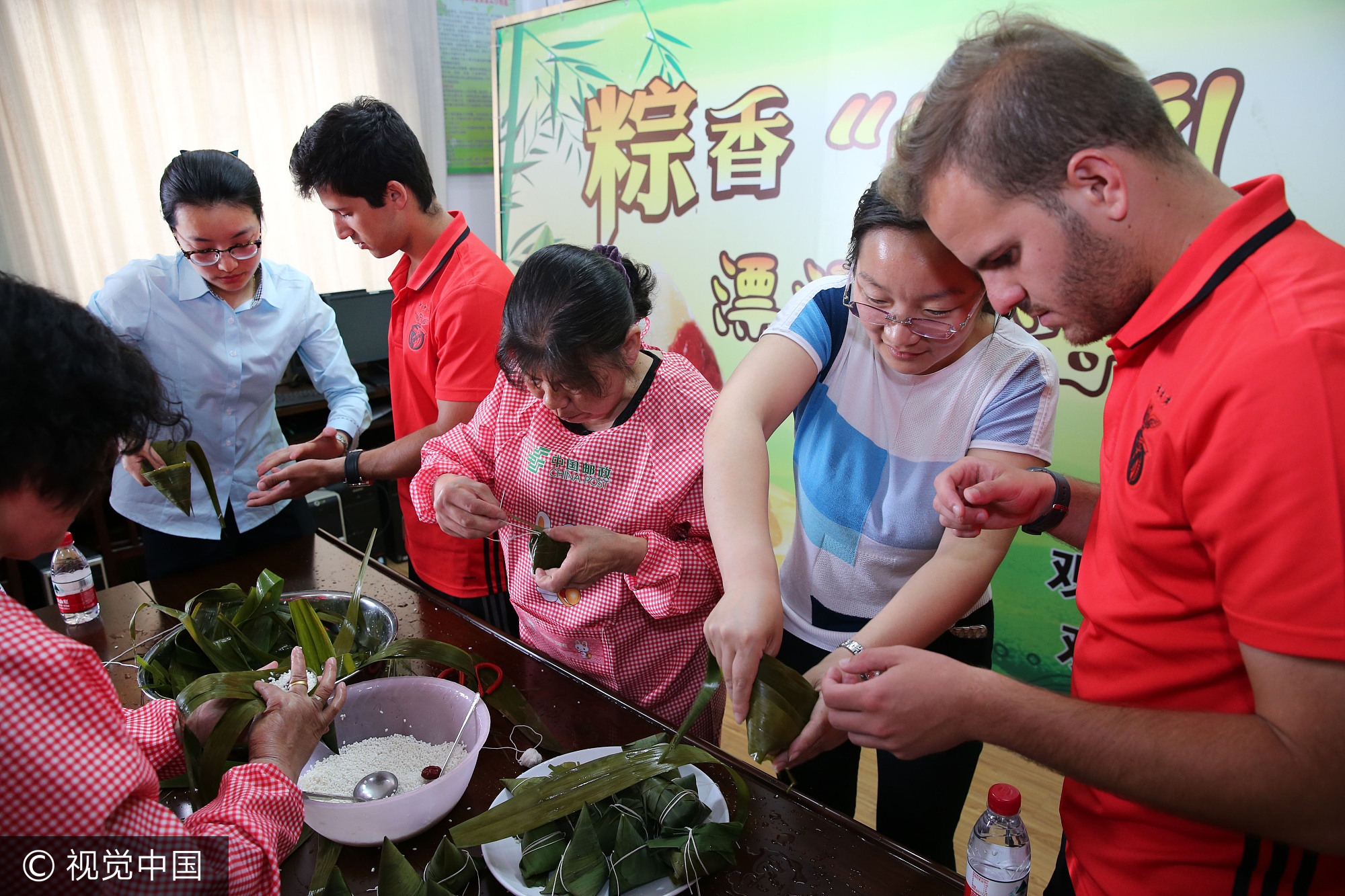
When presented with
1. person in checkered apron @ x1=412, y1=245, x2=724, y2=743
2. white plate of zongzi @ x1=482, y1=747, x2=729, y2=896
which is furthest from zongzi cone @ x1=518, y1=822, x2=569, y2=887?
person in checkered apron @ x1=412, y1=245, x2=724, y2=743

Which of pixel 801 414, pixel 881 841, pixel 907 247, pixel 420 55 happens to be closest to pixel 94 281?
pixel 420 55

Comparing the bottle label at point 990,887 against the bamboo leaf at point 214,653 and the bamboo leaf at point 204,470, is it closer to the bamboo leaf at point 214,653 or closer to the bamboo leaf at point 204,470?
the bamboo leaf at point 214,653

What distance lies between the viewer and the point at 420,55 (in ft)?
13.9

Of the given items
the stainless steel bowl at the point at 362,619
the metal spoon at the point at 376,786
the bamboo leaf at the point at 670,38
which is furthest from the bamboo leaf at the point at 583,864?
the bamboo leaf at the point at 670,38

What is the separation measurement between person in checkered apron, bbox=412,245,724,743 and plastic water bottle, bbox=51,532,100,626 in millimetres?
768

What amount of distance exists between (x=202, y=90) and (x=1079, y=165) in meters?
3.98

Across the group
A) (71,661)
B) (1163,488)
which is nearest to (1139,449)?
(1163,488)

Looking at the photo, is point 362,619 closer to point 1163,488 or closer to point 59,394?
point 59,394

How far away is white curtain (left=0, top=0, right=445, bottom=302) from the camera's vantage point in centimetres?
319

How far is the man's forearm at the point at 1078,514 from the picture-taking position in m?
1.27

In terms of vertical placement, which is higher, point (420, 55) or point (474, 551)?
point (420, 55)

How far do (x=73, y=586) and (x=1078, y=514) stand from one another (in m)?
2.04

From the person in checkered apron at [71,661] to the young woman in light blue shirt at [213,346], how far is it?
1.33m

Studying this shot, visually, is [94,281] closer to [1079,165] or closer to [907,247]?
[907,247]
